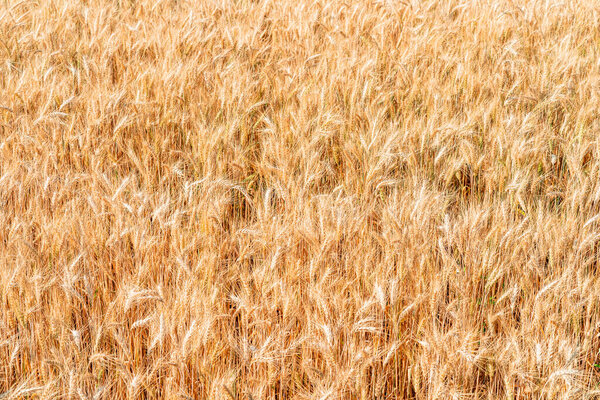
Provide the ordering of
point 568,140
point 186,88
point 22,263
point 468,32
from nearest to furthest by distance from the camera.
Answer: point 22,263, point 568,140, point 186,88, point 468,32

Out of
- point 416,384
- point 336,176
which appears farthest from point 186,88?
point 416,384

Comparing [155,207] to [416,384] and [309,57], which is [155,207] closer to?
[416,384]

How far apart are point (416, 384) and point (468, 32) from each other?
2607mm

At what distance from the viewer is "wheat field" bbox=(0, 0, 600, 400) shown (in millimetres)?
1502

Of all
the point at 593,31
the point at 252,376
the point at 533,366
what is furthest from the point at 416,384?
the point at 593,31

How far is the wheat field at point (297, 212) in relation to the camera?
4.93 feet

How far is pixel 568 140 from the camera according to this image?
98.8 inches

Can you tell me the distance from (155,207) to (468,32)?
2337 mm

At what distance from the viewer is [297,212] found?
1938 millimetres

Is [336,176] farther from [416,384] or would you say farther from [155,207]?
[416,384]

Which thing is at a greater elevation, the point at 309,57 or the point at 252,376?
the point at 309,57

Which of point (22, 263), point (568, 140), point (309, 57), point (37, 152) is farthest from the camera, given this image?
point (309, 57)

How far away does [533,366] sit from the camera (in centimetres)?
142

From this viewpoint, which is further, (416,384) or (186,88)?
(186,88)
